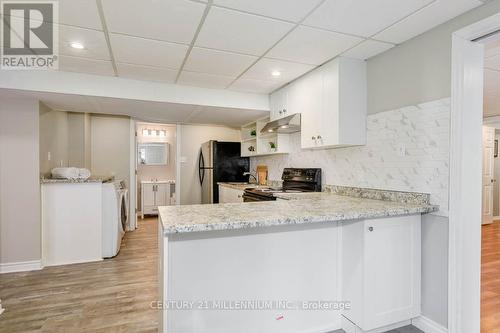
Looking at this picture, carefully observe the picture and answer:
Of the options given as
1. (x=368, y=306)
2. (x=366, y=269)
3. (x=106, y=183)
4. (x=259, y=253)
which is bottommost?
(x=368, y=306)

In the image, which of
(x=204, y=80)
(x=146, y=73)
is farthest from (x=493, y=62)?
(x=146, y=73)

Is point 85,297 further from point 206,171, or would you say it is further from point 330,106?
point 206,171

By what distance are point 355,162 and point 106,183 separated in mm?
3231

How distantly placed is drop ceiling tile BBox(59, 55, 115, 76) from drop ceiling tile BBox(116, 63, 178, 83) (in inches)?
4.5

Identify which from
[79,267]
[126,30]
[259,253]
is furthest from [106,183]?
[259,253]

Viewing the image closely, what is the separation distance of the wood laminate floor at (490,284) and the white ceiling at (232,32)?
2315 mm

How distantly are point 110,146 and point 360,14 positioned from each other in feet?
15.3

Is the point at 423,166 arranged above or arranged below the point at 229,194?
above

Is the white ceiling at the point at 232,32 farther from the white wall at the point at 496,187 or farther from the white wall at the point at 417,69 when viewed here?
the white wall at the point at 496,187

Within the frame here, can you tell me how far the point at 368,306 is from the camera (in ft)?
5.92

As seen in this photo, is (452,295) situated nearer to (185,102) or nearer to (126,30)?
(126,30)

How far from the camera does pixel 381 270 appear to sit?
6.09ft

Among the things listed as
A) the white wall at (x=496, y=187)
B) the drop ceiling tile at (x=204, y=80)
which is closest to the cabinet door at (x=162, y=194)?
the drop ceiling tile at (x=204, y=80)

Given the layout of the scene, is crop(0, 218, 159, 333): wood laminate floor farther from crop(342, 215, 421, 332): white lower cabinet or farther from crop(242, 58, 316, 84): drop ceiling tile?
crop(242, 58, 316, 84): drop ceiling tile
